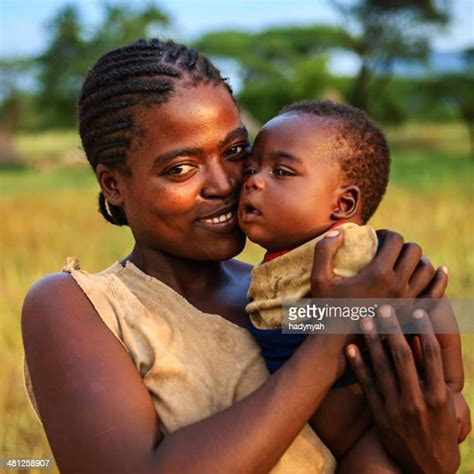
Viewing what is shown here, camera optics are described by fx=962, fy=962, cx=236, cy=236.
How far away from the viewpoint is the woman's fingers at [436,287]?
5.97ft

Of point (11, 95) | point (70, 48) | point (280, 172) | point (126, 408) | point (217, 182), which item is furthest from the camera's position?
point (11, 95)

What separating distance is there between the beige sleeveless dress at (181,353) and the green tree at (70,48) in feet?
97.7

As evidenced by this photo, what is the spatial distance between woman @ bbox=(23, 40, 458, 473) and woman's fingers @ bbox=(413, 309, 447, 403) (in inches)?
1.4

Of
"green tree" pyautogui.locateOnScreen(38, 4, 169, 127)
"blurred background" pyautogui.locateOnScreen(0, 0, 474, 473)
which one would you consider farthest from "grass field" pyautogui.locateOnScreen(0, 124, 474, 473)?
"green tree" pyautogui.locateOnScreen(38, 4, 169, 127)

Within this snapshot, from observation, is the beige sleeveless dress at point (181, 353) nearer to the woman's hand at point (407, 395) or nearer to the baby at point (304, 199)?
the baby at point (304, 199)

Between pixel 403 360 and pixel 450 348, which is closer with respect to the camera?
pixel 403 360

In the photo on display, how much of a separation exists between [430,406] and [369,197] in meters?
0.56

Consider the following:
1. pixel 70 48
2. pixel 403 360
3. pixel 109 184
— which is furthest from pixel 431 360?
pixel 70 48

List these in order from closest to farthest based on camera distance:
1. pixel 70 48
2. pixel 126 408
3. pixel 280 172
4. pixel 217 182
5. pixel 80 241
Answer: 1. pixel 126 408
2. pixel 217 182
3. pixel 280 172
4. pixel 80 241
5. pixel 70 48

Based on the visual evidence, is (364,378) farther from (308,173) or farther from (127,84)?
(127,84)

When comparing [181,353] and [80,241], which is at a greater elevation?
[181,353]

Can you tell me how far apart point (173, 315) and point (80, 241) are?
658 centimetres

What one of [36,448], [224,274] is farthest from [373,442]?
[36,448]

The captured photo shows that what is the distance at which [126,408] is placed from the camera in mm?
1671
